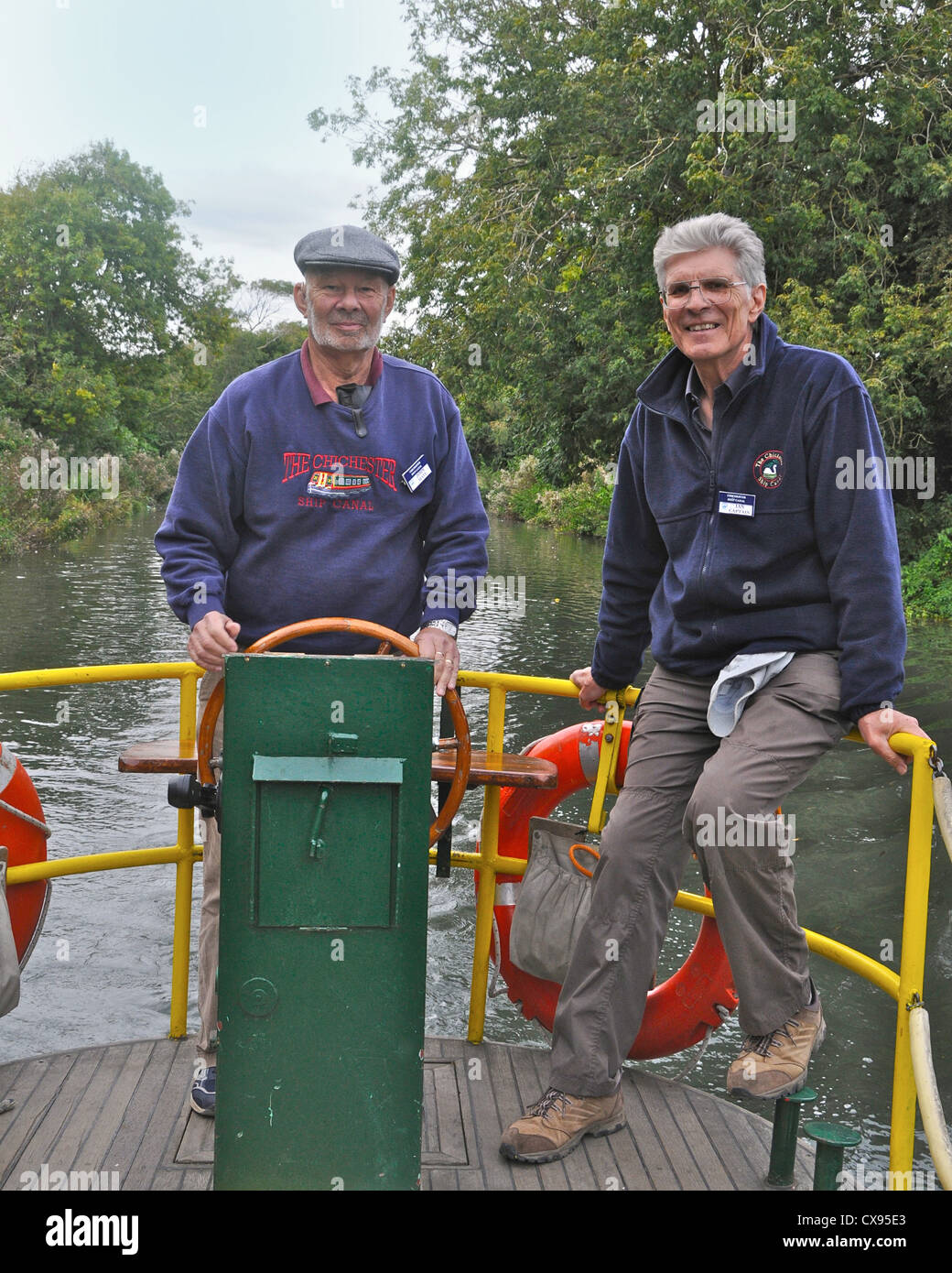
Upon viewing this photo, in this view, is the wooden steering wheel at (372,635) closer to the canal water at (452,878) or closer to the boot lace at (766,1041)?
the boot lace at (766,1041)

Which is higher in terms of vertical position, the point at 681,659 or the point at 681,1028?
the point at 681,659

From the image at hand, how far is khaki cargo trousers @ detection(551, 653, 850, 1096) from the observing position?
2.41m

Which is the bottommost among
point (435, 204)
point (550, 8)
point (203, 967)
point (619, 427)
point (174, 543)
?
point (203, 967)

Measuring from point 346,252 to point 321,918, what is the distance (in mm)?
1430

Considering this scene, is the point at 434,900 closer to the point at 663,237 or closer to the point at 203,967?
the point at 203,967

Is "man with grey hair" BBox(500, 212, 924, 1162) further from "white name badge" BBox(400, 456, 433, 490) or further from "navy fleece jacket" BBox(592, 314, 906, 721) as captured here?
"white name badge" BBox(400, 456, 433, 490)

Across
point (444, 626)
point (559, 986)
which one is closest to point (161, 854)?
point (444, 626)

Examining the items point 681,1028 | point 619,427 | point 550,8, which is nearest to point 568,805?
point 681,1028

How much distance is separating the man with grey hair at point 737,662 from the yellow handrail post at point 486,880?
1.29 ft

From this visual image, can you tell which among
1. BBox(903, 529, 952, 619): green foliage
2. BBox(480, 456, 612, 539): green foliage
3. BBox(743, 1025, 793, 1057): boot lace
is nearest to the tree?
BBox(480, 456, 612, 539): green foliage

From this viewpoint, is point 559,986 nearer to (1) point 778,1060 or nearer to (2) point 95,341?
(1) point 778,1060

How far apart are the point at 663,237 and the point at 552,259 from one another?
45.7ft

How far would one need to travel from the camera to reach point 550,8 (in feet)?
60.2

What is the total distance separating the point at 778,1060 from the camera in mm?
2426
